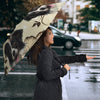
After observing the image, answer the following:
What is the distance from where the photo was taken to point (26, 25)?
8.87ft

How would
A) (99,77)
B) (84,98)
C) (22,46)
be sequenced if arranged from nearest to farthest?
(22,46) < (84,98) < (99,77)

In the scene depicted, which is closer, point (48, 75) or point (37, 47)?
point (48, 75)

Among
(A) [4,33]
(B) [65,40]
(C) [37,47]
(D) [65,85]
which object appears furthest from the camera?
(A) [4,33]

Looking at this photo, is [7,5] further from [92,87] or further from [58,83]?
[58,83]

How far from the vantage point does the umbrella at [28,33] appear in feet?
8.62

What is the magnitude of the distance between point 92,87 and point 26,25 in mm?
4741

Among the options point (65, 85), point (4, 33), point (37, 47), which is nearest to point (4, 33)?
point (4, 33)

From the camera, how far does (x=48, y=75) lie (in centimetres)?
265

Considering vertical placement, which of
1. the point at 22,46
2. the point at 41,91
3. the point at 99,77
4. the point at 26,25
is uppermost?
the point at 26,25

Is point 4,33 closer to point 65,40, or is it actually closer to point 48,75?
point 65,40

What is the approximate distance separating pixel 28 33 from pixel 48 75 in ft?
1.63

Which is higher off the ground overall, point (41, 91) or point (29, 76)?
point (41, 91)

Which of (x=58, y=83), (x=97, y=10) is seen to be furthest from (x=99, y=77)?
(x=97, y=10)

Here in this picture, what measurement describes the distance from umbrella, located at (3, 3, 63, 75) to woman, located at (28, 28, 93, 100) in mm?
156
